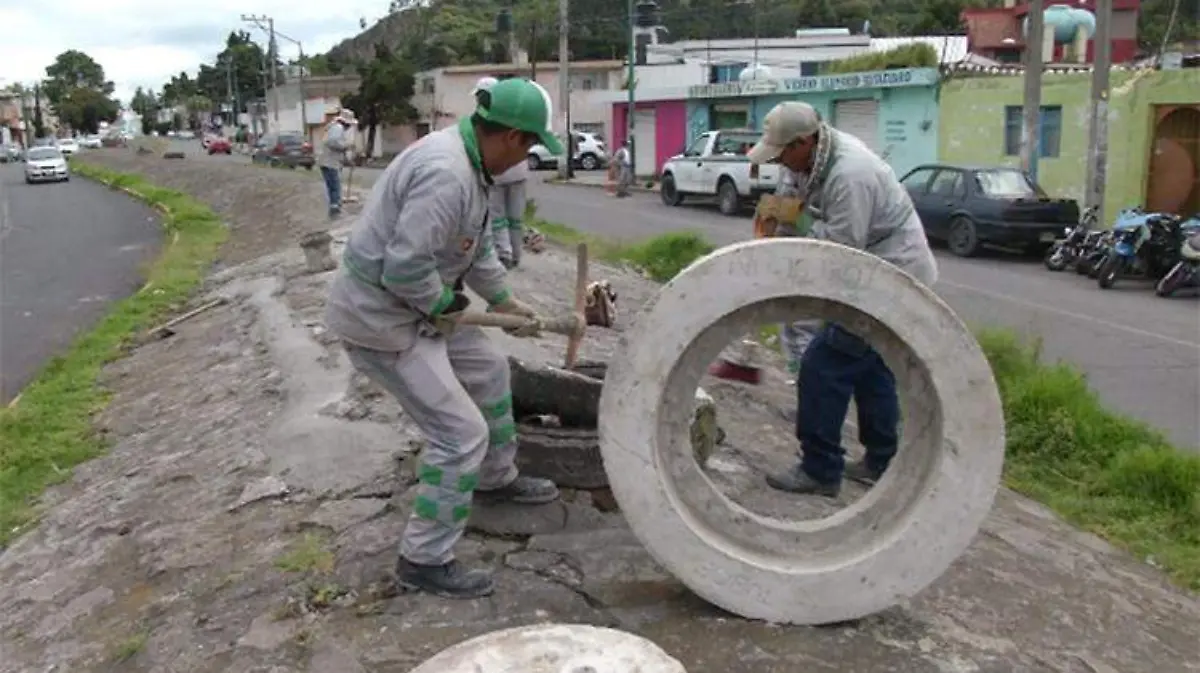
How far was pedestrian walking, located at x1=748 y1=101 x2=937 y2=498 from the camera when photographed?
16.1 feet

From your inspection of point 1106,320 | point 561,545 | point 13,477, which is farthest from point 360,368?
point 1106,320

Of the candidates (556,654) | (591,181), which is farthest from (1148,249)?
(591,181)

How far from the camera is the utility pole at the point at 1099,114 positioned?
18188 millimetres

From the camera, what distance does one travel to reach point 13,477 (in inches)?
297

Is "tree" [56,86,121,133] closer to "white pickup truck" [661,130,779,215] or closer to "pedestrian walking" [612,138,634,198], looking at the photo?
"pedestrian walking" [612,138,634,198]

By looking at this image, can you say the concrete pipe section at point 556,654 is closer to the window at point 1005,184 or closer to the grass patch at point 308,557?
the grass patch at point 308,557

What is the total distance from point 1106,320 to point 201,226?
1709cm

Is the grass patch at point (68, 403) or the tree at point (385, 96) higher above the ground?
the tree at point (385, 96)

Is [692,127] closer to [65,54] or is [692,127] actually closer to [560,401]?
[560,401]

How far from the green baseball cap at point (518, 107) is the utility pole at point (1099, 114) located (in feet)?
54.2

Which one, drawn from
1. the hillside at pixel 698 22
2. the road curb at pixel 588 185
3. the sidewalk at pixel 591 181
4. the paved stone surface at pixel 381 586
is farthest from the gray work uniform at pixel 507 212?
the hillside at pixel 698 22

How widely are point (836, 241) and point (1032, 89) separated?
54.5 feet

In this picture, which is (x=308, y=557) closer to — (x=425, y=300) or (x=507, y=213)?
(x=425, y=300)

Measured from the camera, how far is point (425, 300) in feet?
12.8
